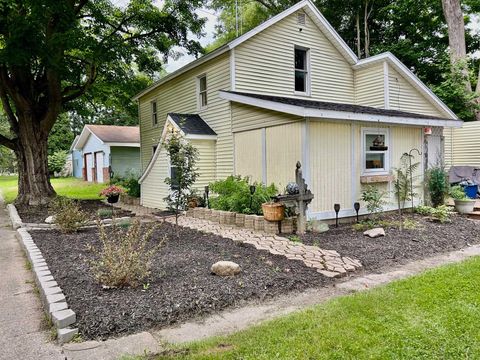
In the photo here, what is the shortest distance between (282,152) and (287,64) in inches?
187

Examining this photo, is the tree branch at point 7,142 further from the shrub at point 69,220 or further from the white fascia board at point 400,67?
the white fascia board at point 400,67

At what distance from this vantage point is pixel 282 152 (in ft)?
26.0

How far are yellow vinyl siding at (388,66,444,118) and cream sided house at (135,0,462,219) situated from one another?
4 centimetres

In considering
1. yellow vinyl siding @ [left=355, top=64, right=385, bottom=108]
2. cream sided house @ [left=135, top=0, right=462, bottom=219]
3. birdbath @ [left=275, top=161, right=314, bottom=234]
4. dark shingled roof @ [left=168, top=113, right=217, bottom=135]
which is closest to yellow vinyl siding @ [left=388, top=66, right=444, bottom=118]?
cream sided house @ [left=135, top=0, right=462, bottom=219]

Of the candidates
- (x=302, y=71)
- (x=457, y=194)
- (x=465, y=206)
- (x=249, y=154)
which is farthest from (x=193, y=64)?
(x=465, y=206)

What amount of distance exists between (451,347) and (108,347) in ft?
9.06

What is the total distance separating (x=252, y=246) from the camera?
5793 millimetres

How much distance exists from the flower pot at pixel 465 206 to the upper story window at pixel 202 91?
847 cm

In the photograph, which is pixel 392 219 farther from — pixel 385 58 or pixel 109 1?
pixel 109 1

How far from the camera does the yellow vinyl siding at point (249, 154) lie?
29.1 feet

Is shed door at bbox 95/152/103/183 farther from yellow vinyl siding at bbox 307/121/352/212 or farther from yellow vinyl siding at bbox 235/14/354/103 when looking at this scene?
yellow vinyl siding at bbox 307/121/352/212

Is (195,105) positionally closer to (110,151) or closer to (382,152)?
(382,152)

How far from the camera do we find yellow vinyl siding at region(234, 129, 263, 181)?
29.1ft

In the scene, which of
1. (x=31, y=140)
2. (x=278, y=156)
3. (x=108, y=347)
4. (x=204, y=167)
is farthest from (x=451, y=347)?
(x=31, y=140)
